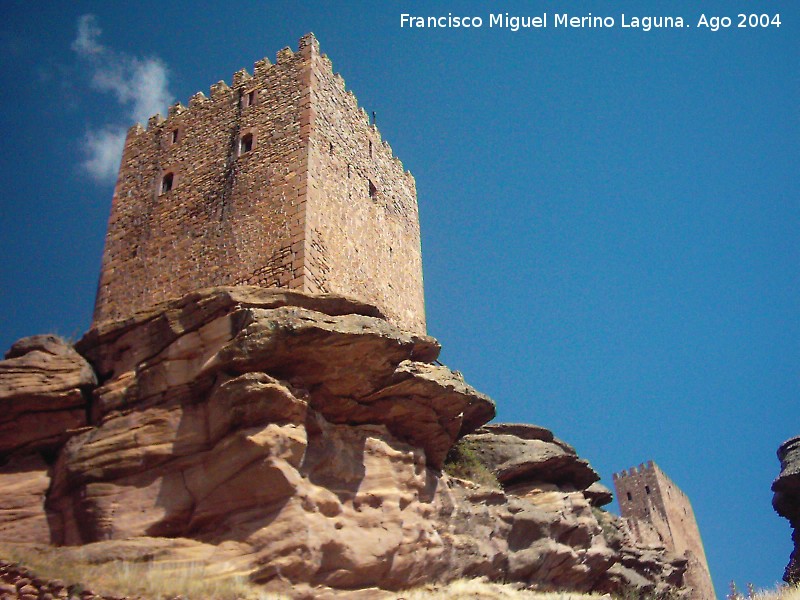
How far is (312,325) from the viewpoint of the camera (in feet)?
41.4

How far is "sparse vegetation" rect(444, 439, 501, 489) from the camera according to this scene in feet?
52.1

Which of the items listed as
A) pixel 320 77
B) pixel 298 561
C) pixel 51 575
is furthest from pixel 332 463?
pixel 320 77

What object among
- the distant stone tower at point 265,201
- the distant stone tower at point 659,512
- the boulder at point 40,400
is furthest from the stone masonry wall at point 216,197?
the distant stone tower at point 659,512

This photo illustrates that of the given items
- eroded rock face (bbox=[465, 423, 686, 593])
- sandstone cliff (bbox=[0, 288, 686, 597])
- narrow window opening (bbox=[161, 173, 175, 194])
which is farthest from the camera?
A: narrow window opening (bbox=[161, 173, 175, 194])

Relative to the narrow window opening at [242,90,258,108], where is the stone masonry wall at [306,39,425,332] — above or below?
below

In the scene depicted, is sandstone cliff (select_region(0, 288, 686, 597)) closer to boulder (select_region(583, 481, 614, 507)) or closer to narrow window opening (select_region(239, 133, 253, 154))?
boulder (select_region(583, 481, 614, 507))

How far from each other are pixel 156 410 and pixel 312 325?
2.67 metres

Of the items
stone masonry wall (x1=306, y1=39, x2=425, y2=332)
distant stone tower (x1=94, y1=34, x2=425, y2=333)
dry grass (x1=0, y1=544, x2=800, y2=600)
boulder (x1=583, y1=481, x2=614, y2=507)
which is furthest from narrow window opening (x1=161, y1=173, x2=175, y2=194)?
boulder (x1=583, y1=481, x2=614, y2=507)

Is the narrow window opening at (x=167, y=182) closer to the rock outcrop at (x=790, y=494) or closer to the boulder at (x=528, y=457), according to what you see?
the boulder at (x=528, y=457)

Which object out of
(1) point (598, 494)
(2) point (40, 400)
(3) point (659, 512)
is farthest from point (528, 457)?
(3) point (659, 512)

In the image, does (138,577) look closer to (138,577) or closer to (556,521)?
(138,577)

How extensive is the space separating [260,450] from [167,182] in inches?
398

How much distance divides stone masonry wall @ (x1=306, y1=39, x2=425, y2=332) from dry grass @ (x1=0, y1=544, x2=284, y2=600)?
6455 mm

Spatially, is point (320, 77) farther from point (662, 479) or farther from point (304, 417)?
point (662, 479)
